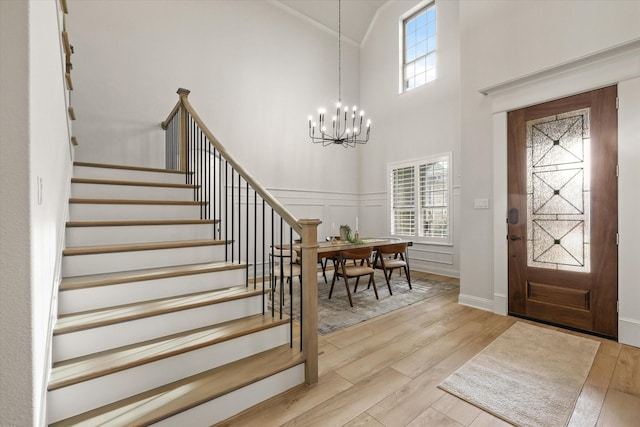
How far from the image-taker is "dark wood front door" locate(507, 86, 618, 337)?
268 cm

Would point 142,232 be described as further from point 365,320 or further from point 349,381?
point 365,320

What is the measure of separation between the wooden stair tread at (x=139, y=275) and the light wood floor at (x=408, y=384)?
1061 mm

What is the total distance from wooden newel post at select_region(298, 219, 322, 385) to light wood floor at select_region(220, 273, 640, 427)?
16 cm

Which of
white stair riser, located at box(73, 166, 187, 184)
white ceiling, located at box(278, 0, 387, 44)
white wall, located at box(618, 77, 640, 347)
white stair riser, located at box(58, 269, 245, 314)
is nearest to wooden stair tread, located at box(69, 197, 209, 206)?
white stair riser, located at box(73, 166, 187, 184)

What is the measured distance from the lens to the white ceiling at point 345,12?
586cm

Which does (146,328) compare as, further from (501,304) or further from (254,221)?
(501,304)

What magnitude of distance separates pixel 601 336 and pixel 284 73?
588 cm

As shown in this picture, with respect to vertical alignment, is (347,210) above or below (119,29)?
below

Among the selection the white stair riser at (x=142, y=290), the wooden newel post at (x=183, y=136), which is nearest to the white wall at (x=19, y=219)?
the white stair riser at (x=142, y=290)

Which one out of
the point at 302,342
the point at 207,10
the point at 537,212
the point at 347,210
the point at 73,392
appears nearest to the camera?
the point at 73,392

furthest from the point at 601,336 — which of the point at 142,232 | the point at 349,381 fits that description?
the point at 142,232

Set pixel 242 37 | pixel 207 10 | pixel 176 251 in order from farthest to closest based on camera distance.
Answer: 1. pixel 242 37
2. pixel 207 10
3. pixel 176 251

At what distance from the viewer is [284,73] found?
570cm

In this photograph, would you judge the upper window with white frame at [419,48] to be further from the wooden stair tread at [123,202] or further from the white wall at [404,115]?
the wooden stair tread at [123,202]
